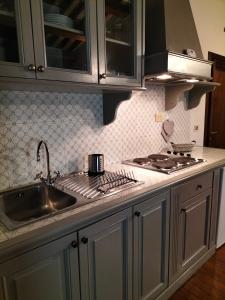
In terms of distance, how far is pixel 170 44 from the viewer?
173 cm

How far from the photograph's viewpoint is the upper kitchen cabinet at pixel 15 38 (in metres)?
1.00

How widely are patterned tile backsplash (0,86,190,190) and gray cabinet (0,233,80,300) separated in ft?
1.95

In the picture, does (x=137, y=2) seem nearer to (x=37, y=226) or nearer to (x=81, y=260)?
(x=37, y=226)

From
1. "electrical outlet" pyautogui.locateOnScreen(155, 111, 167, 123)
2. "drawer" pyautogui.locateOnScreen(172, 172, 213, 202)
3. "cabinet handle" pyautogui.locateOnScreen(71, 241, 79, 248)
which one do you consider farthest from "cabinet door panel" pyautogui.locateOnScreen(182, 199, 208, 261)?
"cabinet handle" pyautogui.locateOnScreen(71, 241, 79, 248)

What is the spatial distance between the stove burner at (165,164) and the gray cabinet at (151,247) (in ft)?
0.96

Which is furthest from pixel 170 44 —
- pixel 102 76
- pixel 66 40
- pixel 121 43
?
pixel 66 40

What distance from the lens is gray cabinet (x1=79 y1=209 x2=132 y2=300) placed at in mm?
1125

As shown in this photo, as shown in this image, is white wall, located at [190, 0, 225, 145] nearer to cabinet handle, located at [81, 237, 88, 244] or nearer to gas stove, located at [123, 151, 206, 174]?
gas stove, located at [123, 151, 206, 174]

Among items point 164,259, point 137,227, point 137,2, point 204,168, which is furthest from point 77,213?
point 137,2

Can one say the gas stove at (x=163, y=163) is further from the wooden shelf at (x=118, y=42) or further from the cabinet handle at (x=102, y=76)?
the wooden shelf at (x=118, y=42)

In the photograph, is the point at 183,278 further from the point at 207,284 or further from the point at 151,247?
the point at 151,247

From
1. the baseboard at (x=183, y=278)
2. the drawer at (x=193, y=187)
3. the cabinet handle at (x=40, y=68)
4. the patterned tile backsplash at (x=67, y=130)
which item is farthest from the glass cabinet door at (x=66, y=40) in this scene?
A: the baseboard at (x=183, y=278)

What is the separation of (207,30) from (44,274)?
308cm

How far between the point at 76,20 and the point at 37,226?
1.09 meters
